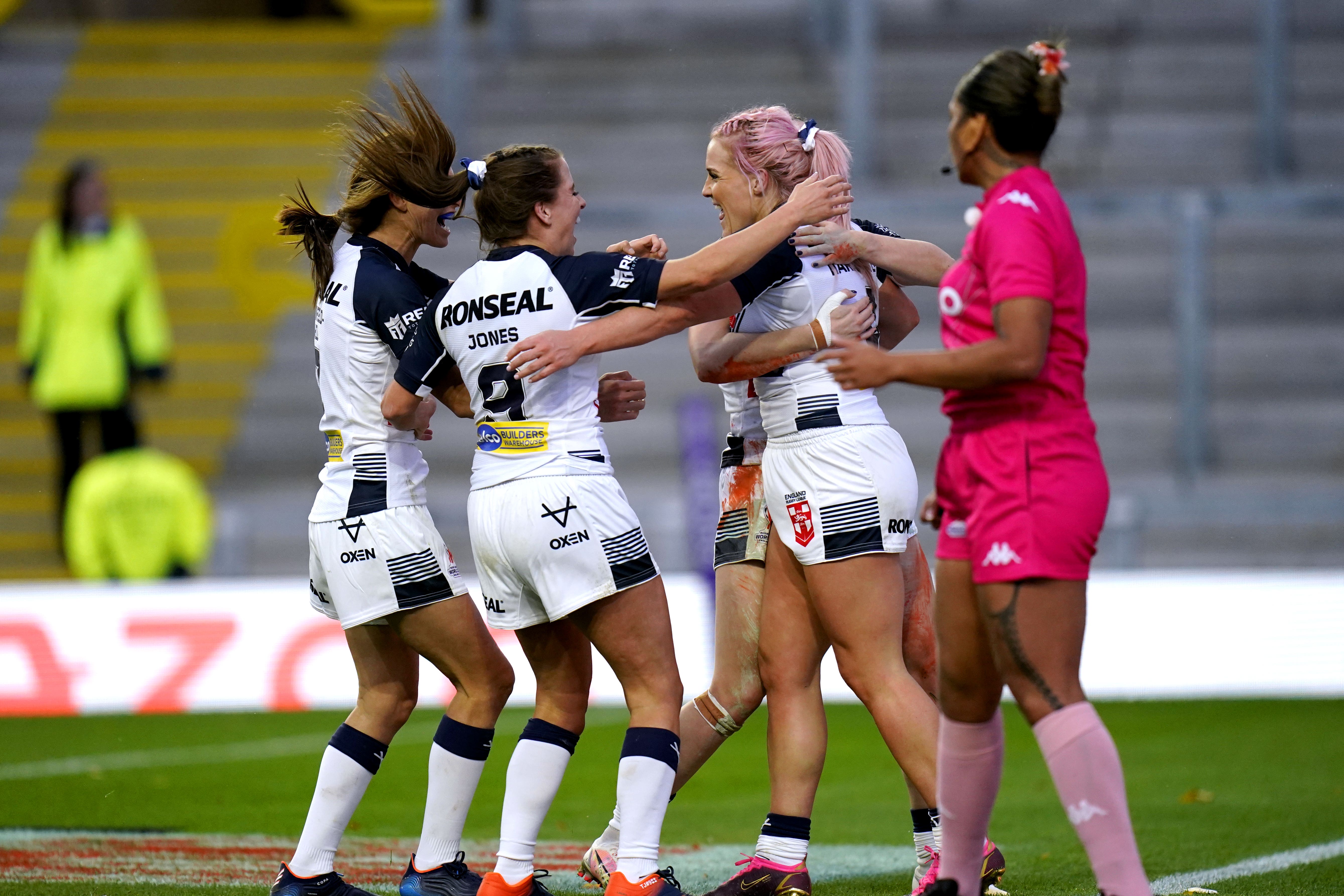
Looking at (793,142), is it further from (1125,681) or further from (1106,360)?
(1106,360)

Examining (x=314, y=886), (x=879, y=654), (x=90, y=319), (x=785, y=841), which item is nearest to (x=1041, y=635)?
(x=879, y=654)

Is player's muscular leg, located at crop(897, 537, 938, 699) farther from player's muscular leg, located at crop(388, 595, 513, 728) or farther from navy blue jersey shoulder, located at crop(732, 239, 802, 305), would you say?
player's muscular leg, located at crop(388, 595, 513, 728)

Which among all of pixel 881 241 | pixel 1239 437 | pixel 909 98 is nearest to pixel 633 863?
pixel 881 241

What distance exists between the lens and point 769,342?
4719 mm

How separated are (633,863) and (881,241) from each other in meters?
1.87

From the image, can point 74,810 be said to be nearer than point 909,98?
Yes

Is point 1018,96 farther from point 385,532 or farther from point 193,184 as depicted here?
point 193,184

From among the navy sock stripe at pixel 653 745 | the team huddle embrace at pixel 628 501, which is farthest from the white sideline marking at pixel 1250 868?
the navy sock stripe at pixel 653 745

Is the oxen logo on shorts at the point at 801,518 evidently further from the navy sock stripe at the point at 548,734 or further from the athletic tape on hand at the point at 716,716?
the navy sock stripe at the point at 548,734

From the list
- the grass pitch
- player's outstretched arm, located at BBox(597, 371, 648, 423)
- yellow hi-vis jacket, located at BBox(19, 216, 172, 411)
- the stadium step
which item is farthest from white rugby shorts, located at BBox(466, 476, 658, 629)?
the stadium step

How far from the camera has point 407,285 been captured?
462 centimetres

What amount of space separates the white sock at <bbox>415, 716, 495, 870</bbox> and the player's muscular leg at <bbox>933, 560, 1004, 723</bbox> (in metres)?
1.40

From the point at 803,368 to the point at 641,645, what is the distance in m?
0.97

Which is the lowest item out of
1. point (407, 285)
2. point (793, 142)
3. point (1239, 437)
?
point (1239, 437)
